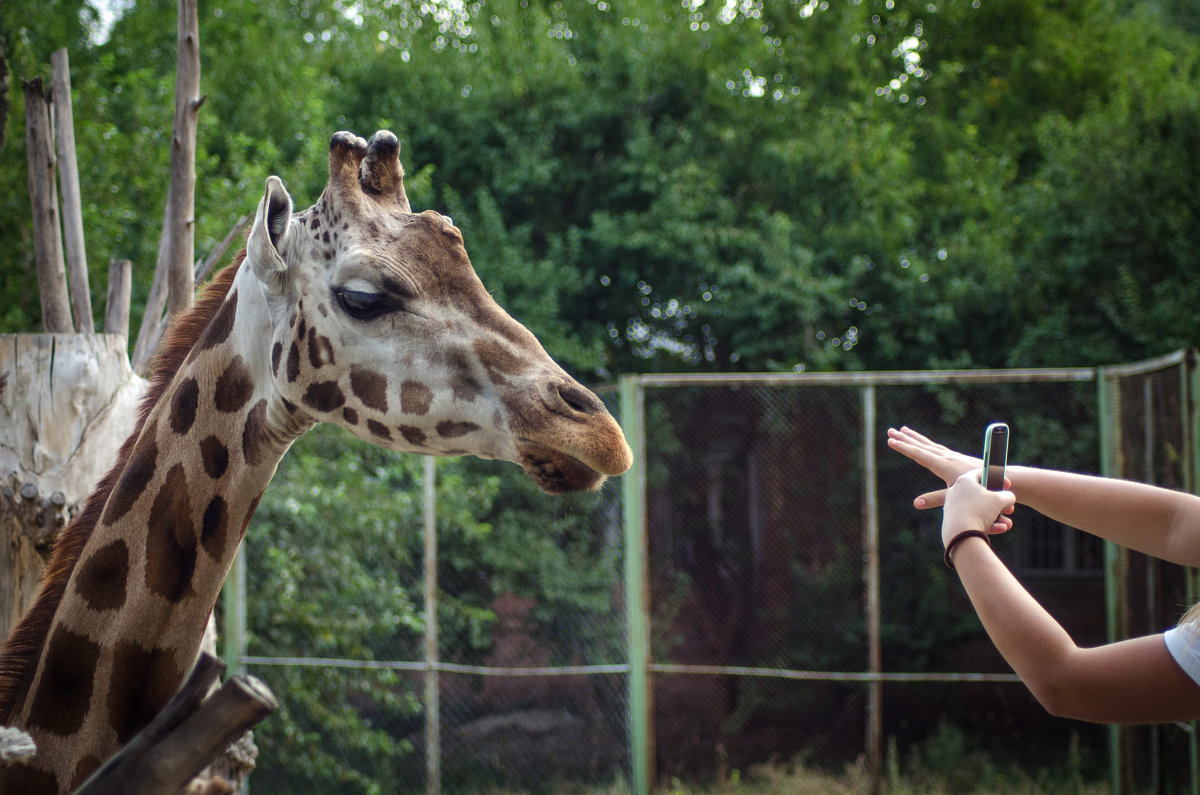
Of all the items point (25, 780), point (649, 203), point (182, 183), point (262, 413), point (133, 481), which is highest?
point (649, 203)

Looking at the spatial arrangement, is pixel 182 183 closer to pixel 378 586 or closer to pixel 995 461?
pixel 995 461

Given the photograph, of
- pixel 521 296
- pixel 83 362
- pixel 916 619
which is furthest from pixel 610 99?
pixel 83 362

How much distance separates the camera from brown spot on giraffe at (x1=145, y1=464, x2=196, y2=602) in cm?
156

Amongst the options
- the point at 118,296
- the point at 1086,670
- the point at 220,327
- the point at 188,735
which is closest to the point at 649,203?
the point at 118,296

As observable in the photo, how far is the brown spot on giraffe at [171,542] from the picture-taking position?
61.6 inches

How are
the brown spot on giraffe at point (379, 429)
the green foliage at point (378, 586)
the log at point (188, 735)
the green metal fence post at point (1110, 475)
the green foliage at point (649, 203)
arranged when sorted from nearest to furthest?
the log at point (188, 735) < the brown spot on giraffe at point (379, 429) < the green metal fence post at point (1110, 475) < the green foliage at point (378, 586) < the green foliage at point (649, 203)

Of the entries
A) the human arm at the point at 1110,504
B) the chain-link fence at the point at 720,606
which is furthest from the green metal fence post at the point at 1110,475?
the human arm at the point at 1110,504

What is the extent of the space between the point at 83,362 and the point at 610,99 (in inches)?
313

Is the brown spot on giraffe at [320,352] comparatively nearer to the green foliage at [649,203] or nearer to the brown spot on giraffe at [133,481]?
the brown spot on giraffe at [133,481]

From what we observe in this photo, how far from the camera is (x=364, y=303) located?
1521 mm

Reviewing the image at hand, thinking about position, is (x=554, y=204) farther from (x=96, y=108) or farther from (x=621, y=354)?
(x=96, y=108)

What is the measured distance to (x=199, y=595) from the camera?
1.58m

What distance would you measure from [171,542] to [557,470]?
716 millimetres

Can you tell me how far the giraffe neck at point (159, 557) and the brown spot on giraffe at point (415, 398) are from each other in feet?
A: 0.70
